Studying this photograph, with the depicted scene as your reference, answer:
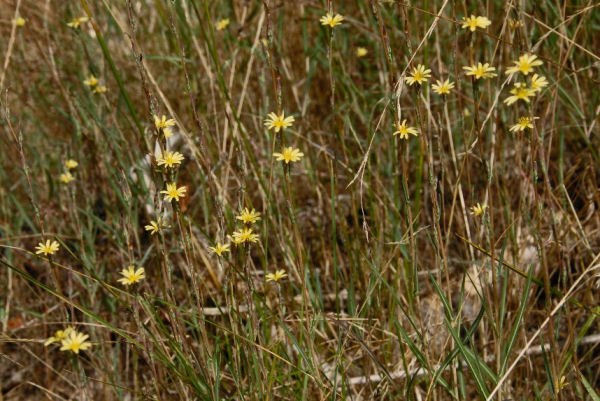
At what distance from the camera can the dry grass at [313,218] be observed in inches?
53.5

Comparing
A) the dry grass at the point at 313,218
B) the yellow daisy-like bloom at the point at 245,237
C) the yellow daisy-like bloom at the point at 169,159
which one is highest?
the yellow daisy-like bloom at the point at 169,159

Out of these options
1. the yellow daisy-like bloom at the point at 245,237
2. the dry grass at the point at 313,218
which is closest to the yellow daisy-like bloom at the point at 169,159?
the dry grass at the point at 313,218

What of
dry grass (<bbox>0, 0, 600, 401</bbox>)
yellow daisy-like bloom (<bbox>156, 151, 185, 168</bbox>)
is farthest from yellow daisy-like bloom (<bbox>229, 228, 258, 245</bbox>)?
yellow daisy-like bloom (<bbox>156, 151, 185, 168</bbox>)

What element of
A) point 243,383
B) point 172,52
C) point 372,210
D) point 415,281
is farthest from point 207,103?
point 415,281

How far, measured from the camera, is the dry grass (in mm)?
1359

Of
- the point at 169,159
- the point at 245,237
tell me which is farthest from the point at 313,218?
the point at 169,159

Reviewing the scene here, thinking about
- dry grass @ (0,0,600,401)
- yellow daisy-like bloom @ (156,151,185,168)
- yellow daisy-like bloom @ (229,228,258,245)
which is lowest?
dry grass @ (0,0,600,401)

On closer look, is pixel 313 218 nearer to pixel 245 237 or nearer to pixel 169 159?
pixel 245 237

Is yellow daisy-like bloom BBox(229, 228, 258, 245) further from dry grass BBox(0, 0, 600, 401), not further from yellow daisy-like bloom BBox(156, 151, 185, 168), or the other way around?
Answer: yellow daisy-like bloom BBox(156, 151, 185, 168)

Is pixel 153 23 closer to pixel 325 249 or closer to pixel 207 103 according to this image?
pixel 207 103

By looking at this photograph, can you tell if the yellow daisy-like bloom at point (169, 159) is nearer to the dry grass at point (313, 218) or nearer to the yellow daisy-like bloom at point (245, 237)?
the dry grass at point (313, 218)

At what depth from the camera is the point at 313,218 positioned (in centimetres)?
245

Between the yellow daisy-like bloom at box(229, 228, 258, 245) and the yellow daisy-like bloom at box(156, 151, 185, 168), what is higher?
the yellow daisy-like bloom at box(156, 151, 185, 168)

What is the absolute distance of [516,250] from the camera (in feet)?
5.61
